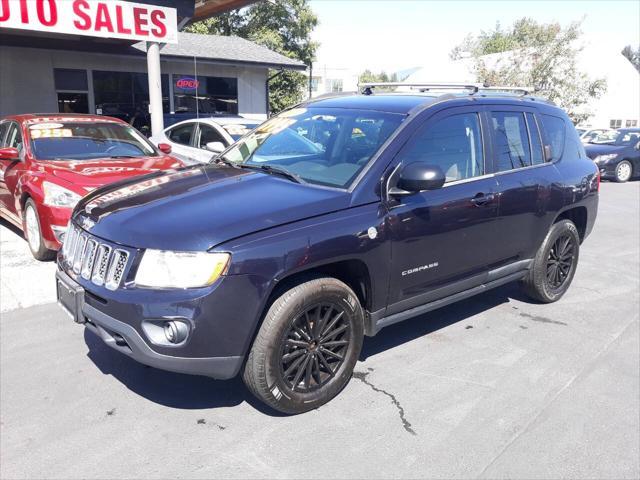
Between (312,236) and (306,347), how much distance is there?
658 mm

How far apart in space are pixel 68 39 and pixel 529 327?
49.8ft

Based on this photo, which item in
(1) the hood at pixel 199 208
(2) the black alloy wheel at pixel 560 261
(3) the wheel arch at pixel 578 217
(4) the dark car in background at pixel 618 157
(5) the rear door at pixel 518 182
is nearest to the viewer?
(1) the hood at pixel 199 208

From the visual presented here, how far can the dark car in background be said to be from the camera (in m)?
15.8

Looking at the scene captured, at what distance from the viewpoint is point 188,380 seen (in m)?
3.59

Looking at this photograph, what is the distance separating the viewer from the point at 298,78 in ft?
102

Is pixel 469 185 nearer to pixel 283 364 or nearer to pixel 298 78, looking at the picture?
pixel 283 364

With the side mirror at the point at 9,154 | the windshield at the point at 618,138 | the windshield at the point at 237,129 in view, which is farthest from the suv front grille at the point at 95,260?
the windshield at the point at 618,138

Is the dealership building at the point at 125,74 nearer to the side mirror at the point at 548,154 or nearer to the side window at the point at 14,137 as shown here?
the side window at the point at 14,137

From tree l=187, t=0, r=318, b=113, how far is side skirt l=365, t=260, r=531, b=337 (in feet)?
89.9

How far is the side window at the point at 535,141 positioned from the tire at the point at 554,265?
25.8 inches

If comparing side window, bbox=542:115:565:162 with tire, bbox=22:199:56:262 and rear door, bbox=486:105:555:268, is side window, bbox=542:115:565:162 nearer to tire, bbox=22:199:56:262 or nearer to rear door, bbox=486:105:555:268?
rear door, bbox=486:105:555:268

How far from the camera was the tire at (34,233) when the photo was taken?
5711mm

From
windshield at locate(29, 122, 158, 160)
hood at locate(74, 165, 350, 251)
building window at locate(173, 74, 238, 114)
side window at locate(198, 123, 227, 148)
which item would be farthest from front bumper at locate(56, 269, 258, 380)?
building window at locate(173, 74, 238, 114)

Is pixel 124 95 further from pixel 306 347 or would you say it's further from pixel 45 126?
pixel 306 347
